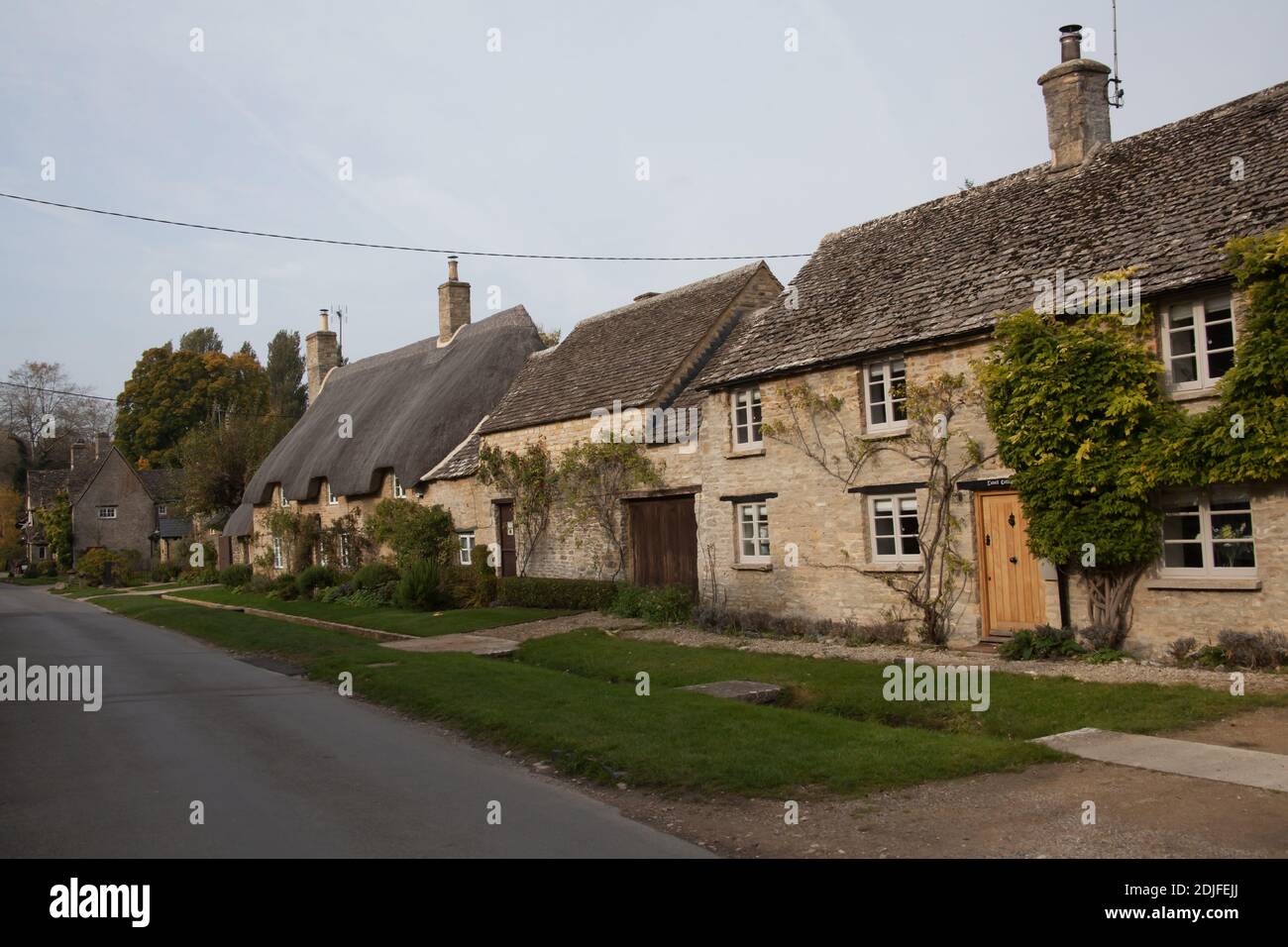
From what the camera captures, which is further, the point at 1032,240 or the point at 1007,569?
the point at 1032,240

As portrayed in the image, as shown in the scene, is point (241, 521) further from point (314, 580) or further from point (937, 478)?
point (937, 478)

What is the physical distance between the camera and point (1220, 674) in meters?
12.0

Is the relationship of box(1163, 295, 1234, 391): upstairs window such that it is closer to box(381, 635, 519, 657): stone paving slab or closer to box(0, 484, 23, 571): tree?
box(381, 635, 519, 657): stone paving slab

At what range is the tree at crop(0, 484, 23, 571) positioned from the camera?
7150 cm

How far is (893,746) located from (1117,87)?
17408 mm

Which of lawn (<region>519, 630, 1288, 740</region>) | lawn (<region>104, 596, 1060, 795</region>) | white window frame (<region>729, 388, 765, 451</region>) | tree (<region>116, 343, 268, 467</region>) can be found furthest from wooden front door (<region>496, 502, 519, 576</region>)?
tree (<region>116, 343, 268, 467</region>)

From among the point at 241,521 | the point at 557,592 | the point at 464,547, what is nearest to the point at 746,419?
the point at 557,592

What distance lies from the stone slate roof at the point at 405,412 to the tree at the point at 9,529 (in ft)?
129

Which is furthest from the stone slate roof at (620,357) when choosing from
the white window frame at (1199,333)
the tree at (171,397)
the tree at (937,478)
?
the tree at (171,397)

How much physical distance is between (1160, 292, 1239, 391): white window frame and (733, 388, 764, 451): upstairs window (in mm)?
7710

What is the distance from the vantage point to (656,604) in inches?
819

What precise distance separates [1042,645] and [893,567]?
10.3 ft
